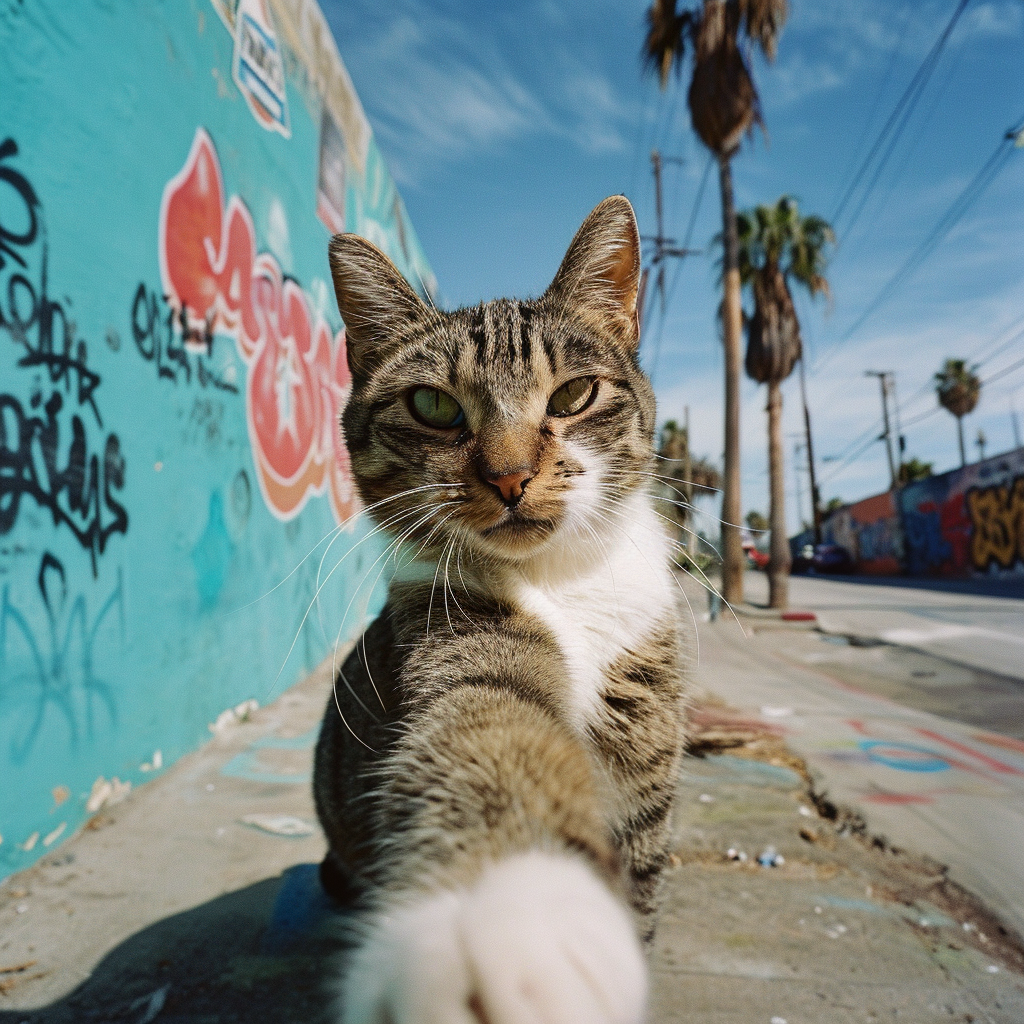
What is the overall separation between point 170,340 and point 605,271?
97.5 inches

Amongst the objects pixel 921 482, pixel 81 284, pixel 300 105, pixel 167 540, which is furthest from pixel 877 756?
pixel 921 482

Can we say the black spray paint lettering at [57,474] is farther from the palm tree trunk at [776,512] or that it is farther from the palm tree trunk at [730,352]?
the palm tree trunk at [776,512]

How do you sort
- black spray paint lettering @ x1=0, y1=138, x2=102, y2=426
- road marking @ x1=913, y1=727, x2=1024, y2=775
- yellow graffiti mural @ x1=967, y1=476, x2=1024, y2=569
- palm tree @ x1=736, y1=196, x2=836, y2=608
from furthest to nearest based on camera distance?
yellow graffiti mural @ x1=967, y1=476, x2=1024, y2=569 → palm tree @ x1=736, y1=196, x2=836, y2=608 → road marking @ x1=913, y1=727, x2=1024, y2=775 → black spray paint lettering @ x1=0, y1=138, x2=102, y2=426

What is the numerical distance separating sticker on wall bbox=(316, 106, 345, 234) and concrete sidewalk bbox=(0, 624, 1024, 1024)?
4.63m

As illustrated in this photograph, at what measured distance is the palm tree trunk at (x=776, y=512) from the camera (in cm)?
1354

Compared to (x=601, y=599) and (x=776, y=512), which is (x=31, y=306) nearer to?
(x=601, y=599)

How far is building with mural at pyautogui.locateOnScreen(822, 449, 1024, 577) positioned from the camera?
2023 cm

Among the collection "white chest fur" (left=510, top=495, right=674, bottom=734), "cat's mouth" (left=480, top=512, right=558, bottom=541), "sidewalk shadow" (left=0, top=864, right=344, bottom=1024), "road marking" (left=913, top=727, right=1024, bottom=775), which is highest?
"cat's mouth" (left=480, top=512, right=558, bottom=541)

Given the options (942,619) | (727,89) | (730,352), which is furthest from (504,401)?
(727,89)

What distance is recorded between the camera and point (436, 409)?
155 centimetres

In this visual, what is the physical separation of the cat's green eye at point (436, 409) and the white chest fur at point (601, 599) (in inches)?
15.0

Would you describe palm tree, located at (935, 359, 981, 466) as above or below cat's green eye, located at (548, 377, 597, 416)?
above

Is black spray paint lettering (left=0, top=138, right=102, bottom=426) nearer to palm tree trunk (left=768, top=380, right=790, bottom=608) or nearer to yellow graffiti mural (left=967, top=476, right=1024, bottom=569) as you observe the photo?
palm tree trunk (left=768, top=380, right=790, bottom=608)

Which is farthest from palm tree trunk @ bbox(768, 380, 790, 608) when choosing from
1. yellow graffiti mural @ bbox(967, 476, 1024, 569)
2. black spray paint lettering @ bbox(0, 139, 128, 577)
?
black spray paint lettering @ bbox(0, 139, 128, 577)
